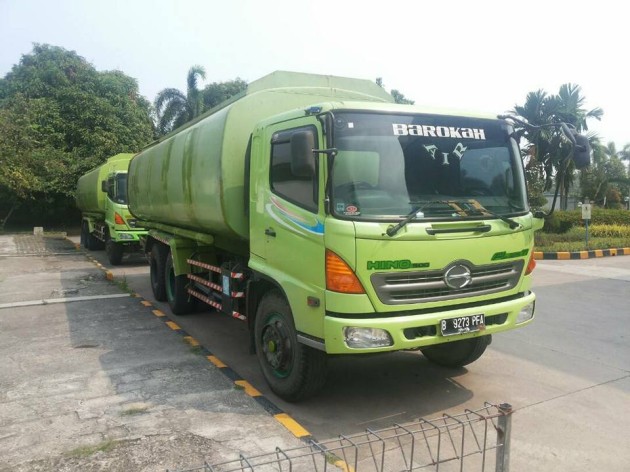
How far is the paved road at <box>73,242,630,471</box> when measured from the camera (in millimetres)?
3574

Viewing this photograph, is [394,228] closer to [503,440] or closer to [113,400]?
[503,440]

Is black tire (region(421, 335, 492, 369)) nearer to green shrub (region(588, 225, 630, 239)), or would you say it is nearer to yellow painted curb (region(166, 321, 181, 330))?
yellow painted curb (region(166, 321, 181, 330))

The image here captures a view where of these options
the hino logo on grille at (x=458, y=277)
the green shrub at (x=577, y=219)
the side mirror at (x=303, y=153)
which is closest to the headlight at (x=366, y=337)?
the hino logo on grille at (x=458, y=277)

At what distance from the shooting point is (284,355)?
4.22 meters

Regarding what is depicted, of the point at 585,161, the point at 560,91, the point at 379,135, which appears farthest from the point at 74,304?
the point at 560,91

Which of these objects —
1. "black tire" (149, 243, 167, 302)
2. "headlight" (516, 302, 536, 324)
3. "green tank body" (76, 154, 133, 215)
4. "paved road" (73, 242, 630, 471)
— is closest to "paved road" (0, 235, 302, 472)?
"paved road" (73, 242, 630, 471)

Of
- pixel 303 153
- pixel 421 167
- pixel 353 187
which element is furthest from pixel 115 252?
pixel 421 167

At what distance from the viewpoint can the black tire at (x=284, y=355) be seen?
4.04 meters

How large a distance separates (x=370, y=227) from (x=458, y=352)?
2119 millimetres

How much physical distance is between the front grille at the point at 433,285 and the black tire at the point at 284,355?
2.70 feet

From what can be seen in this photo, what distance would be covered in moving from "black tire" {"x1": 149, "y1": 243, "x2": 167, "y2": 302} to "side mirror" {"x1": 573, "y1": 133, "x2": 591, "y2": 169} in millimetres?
6165

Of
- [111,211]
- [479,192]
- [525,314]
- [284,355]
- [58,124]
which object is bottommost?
[284,355]

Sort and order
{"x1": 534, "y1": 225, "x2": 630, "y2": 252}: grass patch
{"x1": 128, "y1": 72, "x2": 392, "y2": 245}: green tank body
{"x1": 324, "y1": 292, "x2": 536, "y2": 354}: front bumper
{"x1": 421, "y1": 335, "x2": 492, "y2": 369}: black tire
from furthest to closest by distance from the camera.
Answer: {"x1": 534, "y1": 225, "x2": 630, "y2": 252}: grass patch → {"x1": 128, "y1": 72, "x2": 392, "y2": 245}: green tank body → {"x1": 421, "y1": 335, "x2": 492, "y2": 369}: black tire → {"x1": 324, "y1": 292, "x2": 536, "y2": 354}: front bumper

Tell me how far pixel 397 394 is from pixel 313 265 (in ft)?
5.22
